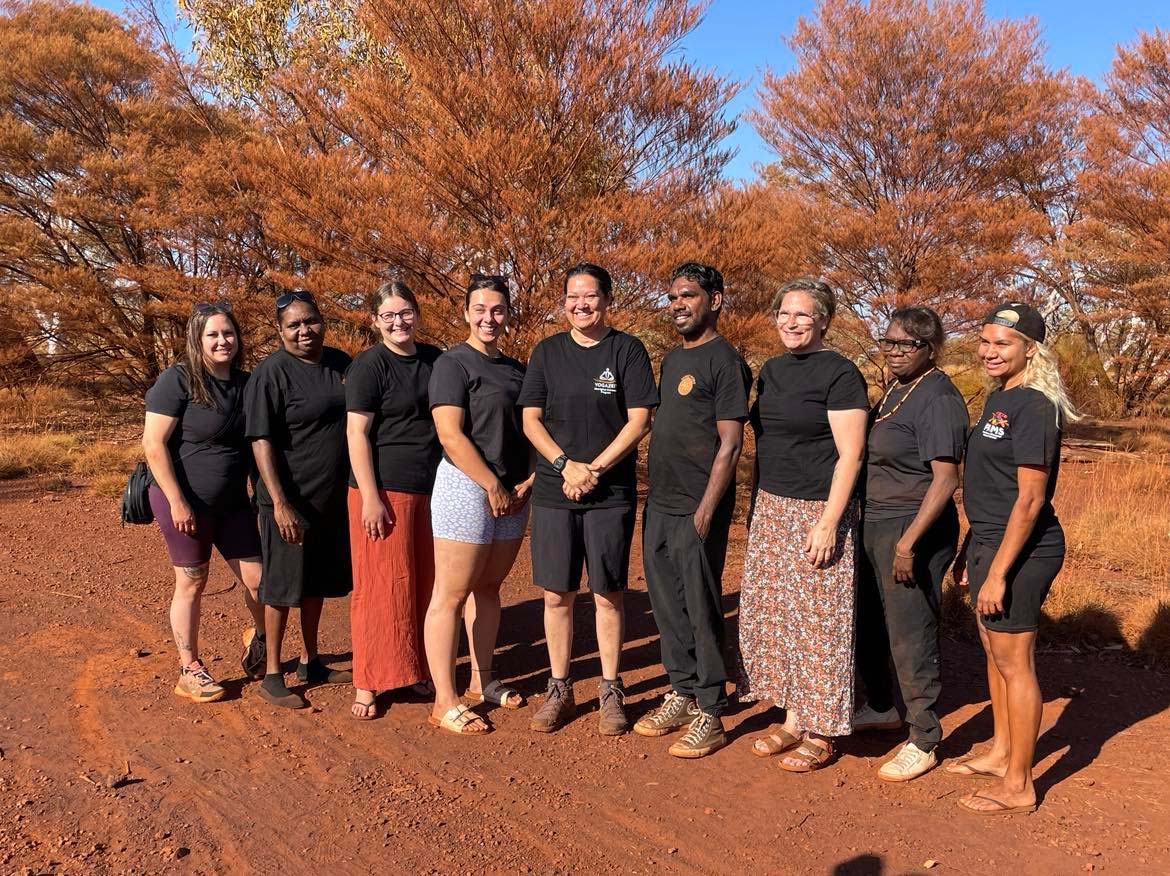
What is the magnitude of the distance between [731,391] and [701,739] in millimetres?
1499

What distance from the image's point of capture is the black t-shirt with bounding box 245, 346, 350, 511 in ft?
14.1

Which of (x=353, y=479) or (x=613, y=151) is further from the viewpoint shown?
(x=613, y=151)

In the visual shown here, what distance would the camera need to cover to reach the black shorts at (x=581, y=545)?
13.3 ft

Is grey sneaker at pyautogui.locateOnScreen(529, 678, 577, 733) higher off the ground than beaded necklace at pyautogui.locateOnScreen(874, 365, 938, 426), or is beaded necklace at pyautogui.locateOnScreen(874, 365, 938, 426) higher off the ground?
beaded necklace at pyautogui.locateOnScreen(874, 365, 938, 426)

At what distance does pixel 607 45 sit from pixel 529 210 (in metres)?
1.83

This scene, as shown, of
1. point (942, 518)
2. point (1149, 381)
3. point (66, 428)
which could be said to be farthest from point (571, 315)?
point (1149, 381)

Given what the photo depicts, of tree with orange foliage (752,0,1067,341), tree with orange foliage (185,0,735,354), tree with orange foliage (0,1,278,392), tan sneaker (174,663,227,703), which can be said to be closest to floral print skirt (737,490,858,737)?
tan sneaker (174,663,227,703)

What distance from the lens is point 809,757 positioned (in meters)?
3.82

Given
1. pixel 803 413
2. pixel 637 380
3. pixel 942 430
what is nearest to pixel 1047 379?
pixel 942 430

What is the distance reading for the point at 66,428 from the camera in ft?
47.9

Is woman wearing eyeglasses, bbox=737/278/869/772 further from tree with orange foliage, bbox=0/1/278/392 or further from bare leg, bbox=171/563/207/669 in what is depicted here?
Result: tree with orange foliage, bbox=0/1/278/392

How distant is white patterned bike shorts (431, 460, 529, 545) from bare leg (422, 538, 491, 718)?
0.05m

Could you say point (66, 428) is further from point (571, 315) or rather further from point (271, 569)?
point (571, 315)

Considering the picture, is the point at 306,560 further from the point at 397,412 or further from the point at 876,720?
the point at 876,720
